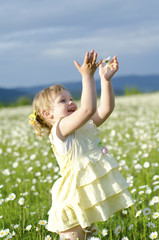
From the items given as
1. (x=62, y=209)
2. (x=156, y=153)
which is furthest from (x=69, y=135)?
(x=156, y=153)

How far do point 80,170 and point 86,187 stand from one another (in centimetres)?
14

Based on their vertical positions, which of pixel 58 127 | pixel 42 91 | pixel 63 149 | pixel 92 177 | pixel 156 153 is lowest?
pixel 156 153

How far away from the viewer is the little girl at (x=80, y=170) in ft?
8.25

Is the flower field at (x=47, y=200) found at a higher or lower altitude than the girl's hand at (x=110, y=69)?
lower

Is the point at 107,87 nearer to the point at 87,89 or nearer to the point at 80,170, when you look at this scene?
the point at 87,89

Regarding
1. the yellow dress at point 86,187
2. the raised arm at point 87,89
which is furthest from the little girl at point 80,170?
the raised arm at point 87,89

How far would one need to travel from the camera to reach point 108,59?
241cm

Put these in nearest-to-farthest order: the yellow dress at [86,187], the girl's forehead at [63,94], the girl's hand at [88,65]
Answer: the girl's hand at [88,65] → the yellow dress at [86,187] → the girl's forehead at [63,94]

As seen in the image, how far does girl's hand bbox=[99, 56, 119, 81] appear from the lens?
8.28ft

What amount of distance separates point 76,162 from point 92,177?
18cm

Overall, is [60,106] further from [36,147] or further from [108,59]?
[36,147]

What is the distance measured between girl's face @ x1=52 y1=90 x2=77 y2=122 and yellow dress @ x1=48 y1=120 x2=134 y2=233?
18 cm

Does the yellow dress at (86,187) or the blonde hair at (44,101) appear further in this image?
the blonde hair at (44,101)

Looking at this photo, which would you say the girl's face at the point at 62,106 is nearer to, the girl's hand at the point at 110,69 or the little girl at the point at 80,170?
the little girl at the point at 80,170
